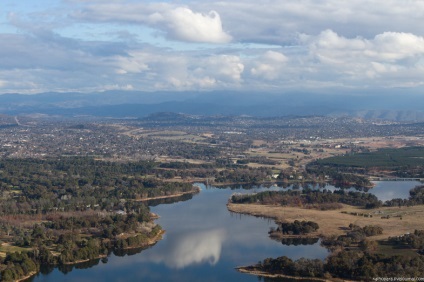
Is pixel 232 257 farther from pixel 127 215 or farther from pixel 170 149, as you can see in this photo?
pixel 170 149

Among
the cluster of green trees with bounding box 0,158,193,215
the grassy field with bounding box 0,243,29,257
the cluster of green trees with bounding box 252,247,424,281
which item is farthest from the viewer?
the cluster of green trees with bounding box 0,158,193,215

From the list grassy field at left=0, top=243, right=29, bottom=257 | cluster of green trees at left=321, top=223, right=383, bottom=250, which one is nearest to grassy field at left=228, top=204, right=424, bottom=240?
cluster of green trees at left=321, top=223, right=383, bottom=250

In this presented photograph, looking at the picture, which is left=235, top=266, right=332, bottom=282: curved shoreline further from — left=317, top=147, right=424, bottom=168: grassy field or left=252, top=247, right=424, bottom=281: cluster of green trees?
left=317, top=147, right=424, bottom=168: grassy field

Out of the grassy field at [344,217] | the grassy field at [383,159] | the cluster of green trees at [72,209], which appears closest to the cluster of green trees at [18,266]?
the cluster of green trees at [72,209]

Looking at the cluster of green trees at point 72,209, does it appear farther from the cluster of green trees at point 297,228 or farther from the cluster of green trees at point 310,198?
the cluster of green trees at point 310,198

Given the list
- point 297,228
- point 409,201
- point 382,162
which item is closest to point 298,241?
point 297,228

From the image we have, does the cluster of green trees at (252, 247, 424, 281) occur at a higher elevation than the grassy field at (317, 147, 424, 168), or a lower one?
lower

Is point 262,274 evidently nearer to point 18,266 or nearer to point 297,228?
point 297,228
